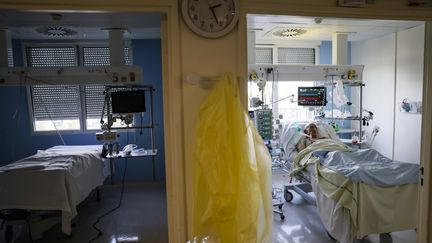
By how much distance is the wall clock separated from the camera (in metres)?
1.63

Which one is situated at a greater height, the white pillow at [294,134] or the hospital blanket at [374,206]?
the white pillow at [294,134]

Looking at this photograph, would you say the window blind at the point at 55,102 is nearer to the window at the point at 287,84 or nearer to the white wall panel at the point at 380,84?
the window at the point at 287,84

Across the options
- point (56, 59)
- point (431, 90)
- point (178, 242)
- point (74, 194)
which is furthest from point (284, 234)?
point (56, 59)

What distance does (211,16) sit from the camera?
65.0 inches

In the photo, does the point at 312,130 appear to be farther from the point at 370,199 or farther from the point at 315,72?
the point at 370,199

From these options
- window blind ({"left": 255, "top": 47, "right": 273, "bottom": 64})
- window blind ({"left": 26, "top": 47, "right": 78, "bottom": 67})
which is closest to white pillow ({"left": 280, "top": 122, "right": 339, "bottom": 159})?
window blind ({"left": 255, "top": 47, "right": 273, "bottom": 64})

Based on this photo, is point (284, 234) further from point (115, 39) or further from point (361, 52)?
point (361, 52)

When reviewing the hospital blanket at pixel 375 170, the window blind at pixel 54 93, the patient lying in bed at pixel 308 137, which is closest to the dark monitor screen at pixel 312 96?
the patient lying in bed at pixel 308 137

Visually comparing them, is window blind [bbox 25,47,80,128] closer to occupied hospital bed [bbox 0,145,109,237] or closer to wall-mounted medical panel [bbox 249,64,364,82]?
occupied hospital bed [bbox 0,145,109,237]

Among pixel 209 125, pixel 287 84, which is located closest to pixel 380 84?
pixel 287 84

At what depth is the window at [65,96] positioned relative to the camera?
4.95 meters

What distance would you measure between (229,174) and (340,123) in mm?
4919

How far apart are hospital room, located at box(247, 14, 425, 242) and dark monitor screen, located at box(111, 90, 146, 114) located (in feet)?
4.83

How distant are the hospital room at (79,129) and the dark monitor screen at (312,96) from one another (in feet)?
7.28
